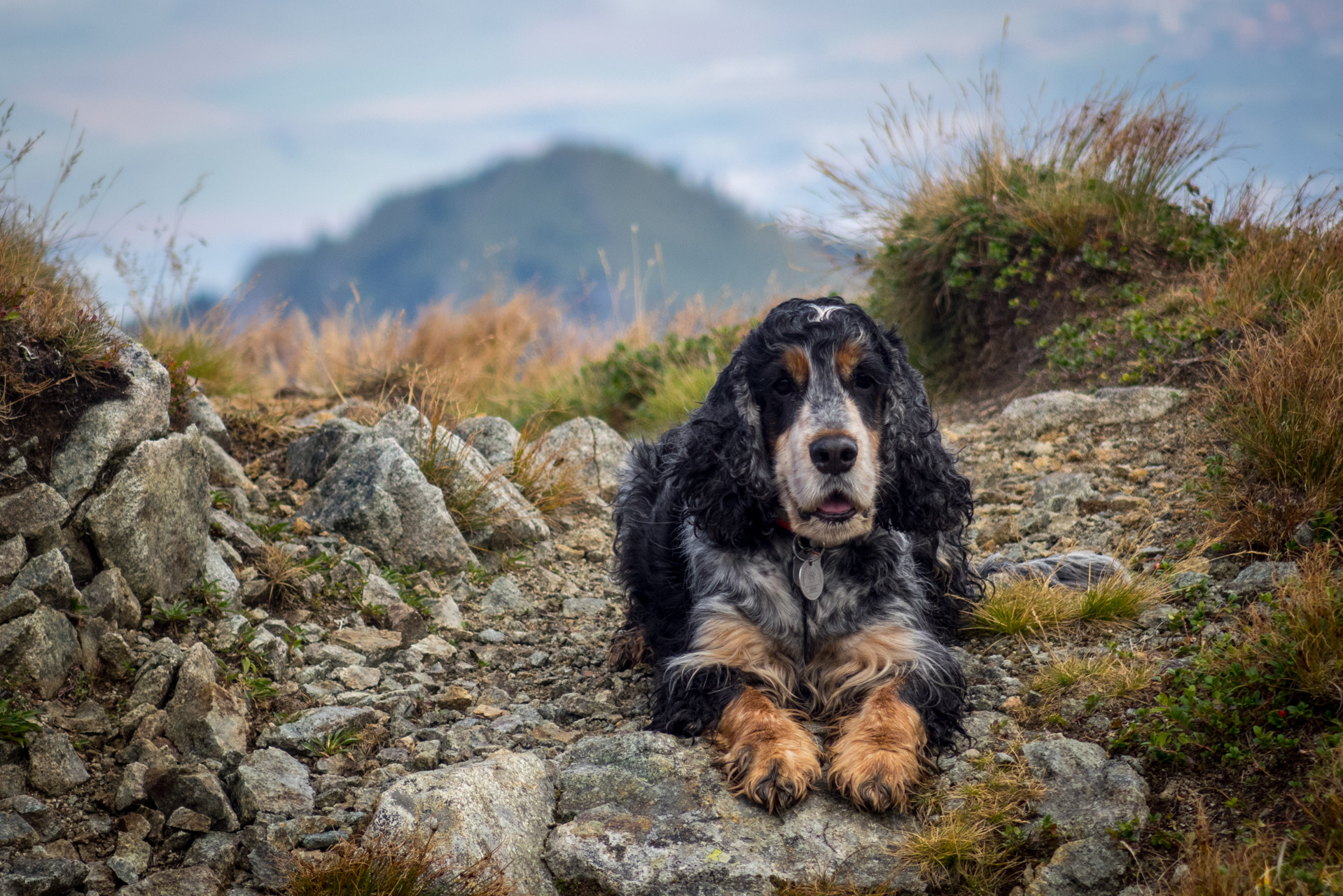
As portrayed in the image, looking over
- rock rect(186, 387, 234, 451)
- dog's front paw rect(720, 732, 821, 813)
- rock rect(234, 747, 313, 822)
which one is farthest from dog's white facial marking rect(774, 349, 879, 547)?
rock rect(186, 387, 234, 451)

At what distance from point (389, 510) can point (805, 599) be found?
2550 millimetres

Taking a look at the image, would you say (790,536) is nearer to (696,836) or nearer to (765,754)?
(765,754)

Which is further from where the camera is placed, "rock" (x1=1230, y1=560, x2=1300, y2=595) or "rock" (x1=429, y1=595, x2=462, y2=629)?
"rock" (x1=429, y1=595, x2=462, y2=629)

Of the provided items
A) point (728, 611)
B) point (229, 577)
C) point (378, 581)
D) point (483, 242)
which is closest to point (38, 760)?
point (229, 577)

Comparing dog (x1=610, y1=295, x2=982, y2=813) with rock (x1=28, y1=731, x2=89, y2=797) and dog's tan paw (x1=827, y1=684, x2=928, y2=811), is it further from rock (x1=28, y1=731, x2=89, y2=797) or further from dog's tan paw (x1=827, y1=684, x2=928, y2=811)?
rock (x1=28, y1=731, x2=89, y2=797)

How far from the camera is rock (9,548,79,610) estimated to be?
369 cm

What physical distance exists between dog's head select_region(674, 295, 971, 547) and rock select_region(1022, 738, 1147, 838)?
37.9 inches

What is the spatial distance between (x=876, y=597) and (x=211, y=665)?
8.34 ft

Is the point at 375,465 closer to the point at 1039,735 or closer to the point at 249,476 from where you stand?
the point at 249,476

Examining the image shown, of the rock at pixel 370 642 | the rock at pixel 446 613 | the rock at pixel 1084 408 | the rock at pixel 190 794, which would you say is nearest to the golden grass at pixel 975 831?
the rock at pixel 190 794

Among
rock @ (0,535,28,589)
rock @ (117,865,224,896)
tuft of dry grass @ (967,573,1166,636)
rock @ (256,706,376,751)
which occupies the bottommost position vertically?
rock @ (117,865,224,896)

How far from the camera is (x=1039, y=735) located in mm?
3502

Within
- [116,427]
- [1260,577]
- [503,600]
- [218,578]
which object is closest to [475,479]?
[503,600]

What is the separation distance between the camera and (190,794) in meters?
3.26
